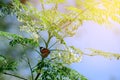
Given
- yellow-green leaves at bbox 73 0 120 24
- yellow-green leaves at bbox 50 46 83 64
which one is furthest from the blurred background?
yellow-green leaves at bbox 50 46 83 64

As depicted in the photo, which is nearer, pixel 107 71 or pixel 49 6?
pixel 49 6

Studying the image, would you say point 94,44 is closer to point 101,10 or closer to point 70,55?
point 101,10

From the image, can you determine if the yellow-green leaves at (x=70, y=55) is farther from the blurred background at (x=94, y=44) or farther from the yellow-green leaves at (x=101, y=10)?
the blurred background at (x=94, y=44)

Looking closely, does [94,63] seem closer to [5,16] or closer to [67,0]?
[67,0]

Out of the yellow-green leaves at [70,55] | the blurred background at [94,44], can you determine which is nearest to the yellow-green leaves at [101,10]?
the yellow-green leaves at [70,55]

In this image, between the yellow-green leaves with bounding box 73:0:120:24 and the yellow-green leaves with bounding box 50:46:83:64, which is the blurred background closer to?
the yellow-green leaves with bounding box 73:0:120:24

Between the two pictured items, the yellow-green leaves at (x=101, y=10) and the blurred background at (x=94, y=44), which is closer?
the yellow-green leaves at (x=101, y=10)

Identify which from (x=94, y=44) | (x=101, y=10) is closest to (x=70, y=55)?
(x=101, y=10)

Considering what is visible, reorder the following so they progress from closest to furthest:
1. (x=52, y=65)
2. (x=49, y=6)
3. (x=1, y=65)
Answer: (x=52, y=65) < (x=1, y=65) < (x=49, y=6)

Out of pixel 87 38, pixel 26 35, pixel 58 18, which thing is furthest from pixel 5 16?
pixel 87 38

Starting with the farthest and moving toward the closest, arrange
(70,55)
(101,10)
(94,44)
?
1. (94,44)
2. (101,10)
3. (70,55)

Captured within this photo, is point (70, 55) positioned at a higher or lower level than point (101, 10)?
lower
